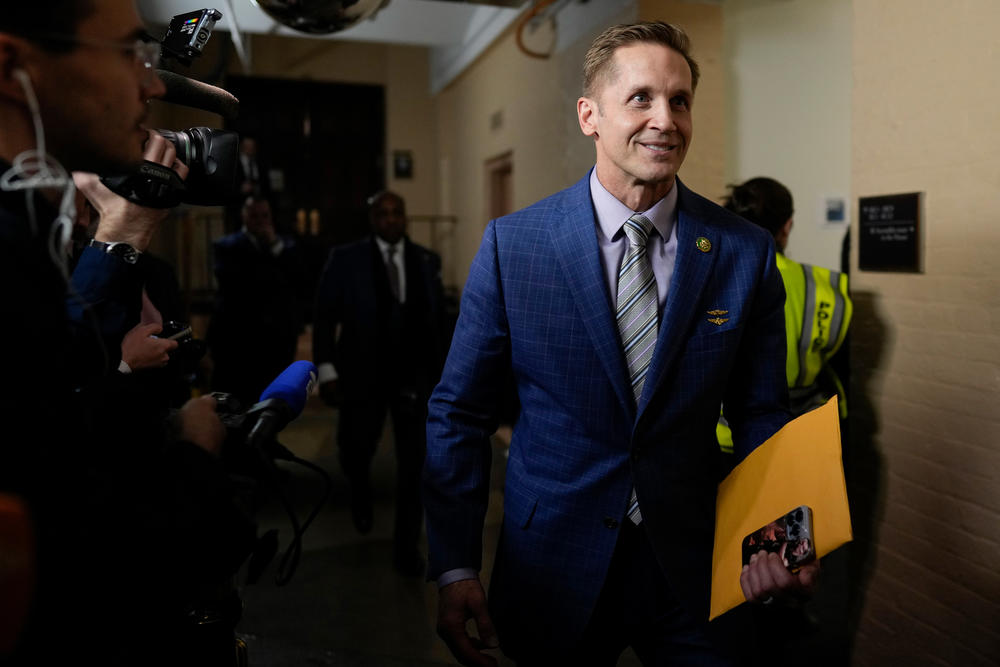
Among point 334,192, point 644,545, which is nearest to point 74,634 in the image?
point 644,545

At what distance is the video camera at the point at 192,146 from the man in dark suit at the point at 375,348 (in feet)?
7.05

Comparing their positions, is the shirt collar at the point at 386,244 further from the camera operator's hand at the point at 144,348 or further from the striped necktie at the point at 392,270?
the camera operator's hand at the point at 144,348

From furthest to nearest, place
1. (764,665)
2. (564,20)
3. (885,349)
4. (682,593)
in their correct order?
(564,20), (764,665), (885,349), (682,593)

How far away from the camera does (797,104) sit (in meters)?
4.14

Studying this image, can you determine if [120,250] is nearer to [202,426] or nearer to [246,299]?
[202,426]

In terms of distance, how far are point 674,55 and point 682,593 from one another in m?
0.97

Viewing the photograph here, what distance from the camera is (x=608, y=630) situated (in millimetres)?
Result: 1383

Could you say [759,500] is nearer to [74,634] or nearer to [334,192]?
[74,634]

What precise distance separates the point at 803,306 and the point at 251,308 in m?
2.83

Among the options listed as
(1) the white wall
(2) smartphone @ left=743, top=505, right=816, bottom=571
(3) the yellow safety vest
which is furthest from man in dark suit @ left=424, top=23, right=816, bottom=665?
(1) the white wall

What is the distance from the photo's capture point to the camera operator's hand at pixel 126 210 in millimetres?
1196

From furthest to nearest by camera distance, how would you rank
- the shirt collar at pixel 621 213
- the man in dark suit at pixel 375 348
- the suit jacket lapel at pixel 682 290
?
the man in dark suit at pixel 375 348 → the shirt collar at pixel 621 213 → the suit jacket lapel at pixel 682 290

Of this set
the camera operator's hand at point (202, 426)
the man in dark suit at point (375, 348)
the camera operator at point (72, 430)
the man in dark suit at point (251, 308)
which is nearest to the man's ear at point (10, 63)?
the camera operator at point (72, 430)

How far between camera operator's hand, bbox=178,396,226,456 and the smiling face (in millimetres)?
846
